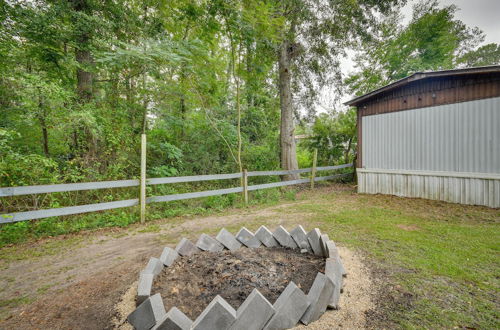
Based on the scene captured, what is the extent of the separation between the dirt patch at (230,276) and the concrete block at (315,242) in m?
0.08

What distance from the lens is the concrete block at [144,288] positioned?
1.50 meters

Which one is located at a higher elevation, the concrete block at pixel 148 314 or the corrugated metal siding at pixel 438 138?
the corrugated metal siding at pixel 438 138

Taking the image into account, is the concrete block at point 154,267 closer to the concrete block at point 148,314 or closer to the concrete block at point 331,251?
the concrete block at point 148,314

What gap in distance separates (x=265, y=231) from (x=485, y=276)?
2.33 m

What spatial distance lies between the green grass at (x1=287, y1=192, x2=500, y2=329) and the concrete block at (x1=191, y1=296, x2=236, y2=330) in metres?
1.26

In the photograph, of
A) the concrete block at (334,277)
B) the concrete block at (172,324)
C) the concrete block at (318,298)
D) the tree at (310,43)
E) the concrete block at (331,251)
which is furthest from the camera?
the tree at (310,43)

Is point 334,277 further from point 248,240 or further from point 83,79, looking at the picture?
point 83,79

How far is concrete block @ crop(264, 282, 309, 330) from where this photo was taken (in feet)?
4.53

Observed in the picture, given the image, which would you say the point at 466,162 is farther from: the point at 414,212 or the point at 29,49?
the point at 29,49

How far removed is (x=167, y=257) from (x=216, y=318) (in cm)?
103

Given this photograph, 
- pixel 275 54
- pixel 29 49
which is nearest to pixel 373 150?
pixel 275 54

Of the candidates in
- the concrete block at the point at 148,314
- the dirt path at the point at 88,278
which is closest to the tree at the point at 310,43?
the dirt path at the point at 88,278

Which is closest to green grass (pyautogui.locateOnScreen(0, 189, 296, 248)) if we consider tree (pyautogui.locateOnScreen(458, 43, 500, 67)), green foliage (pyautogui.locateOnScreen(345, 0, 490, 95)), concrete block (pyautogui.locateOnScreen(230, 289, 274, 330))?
Answer: concrete block (pyautogui.locateOnScreen(230, 289, 274, 330))

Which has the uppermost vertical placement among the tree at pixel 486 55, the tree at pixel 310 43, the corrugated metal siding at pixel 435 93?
the tree at pixel 486 55
